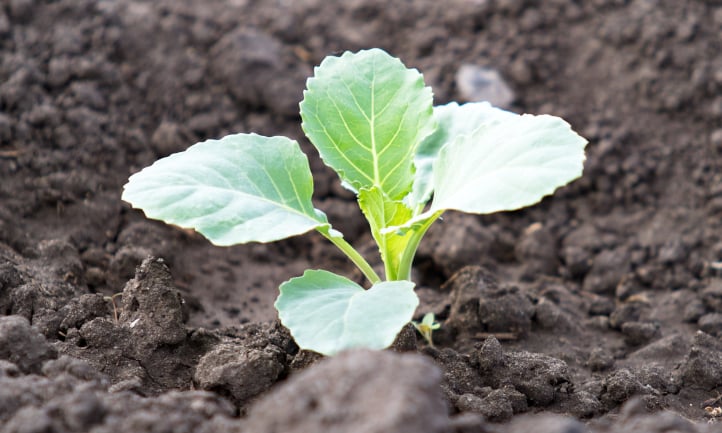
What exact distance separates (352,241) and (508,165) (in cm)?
131

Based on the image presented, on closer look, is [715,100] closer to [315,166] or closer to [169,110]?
[315,166]

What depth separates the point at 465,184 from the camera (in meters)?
1.64

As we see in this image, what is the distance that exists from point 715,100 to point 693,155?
0.78 feet

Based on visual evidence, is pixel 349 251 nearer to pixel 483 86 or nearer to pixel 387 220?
pixel 387 220

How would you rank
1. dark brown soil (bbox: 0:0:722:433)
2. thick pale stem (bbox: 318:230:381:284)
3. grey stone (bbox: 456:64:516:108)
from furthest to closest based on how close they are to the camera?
1. grey stone (bbox: 456:64:516:108)
2. thick pale stem (bbox: 318:230:381:284)
3. dark brown soil (bbox: 0:0:722:433)

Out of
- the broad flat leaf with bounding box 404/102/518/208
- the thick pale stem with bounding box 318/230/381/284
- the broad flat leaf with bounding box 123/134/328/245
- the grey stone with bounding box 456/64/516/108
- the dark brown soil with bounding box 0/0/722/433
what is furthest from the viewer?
the grey stone with bounding box 456/64/516/108

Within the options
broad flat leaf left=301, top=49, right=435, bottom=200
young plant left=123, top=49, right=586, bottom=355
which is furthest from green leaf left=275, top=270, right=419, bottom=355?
broad flat leaf left=301, top=49, right=435, bottom=200

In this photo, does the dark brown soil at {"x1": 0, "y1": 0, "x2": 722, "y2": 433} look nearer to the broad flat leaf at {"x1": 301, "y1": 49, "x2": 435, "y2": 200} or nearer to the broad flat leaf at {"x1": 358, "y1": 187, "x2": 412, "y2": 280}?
the broad flat leaf at {"x1": 358, "y1": 187, "x2": 412, "y2": 280}

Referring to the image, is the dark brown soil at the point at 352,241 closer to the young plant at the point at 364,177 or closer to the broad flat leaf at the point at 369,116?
the young plant at the point at 364,177

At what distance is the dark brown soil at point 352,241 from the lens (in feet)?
4.70

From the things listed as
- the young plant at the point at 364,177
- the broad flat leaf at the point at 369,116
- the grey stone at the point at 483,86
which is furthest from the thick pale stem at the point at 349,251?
the grey stone at the point at 483,86

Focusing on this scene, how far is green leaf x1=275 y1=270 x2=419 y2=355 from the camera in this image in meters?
1.44

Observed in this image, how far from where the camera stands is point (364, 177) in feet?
6.41

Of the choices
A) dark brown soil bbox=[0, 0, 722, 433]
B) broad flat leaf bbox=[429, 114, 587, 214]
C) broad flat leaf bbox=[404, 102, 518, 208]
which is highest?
broad flat leaf bbox=[429, 114, 587, 214]
